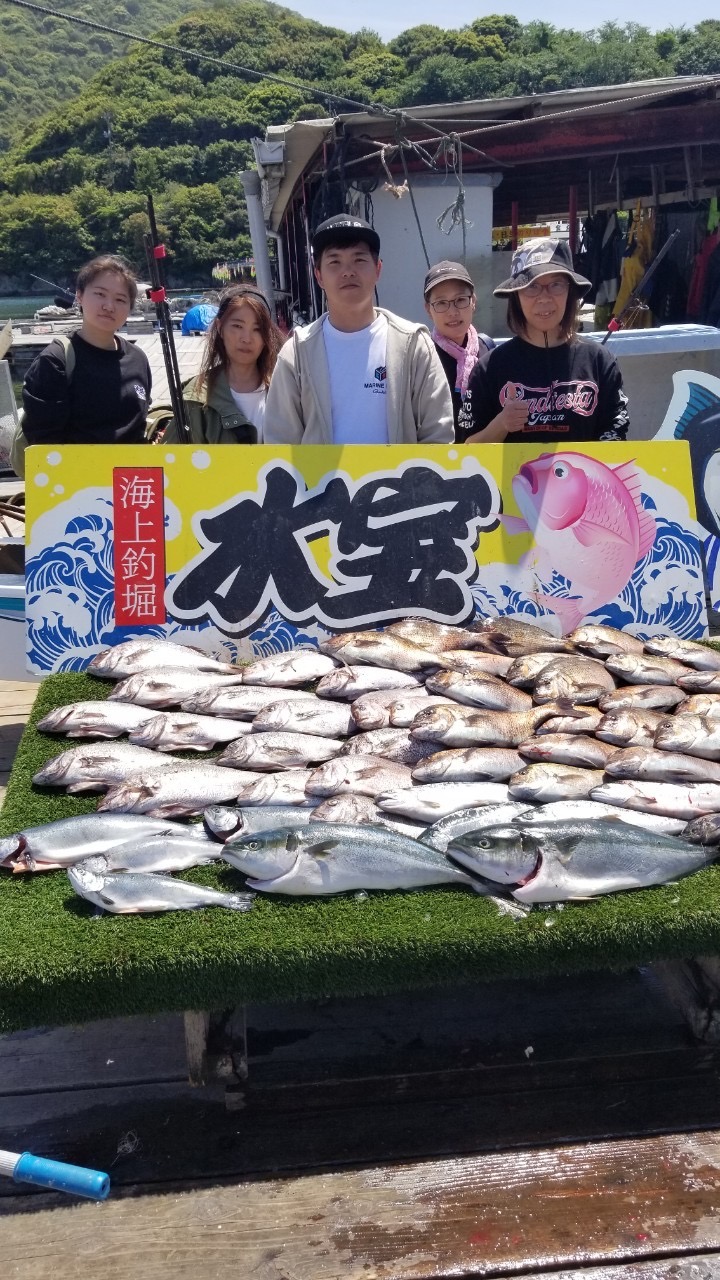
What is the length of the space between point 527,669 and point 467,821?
0.89m

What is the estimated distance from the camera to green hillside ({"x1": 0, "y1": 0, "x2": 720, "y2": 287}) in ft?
192

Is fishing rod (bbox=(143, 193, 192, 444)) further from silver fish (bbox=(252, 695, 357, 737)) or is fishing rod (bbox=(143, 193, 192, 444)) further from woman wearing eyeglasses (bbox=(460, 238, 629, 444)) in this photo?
silver fish (bbox=(252, 695, 357, 737))

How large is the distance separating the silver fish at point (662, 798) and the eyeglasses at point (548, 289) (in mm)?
2097

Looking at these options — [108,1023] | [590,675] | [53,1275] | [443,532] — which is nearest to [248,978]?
[53,1275]

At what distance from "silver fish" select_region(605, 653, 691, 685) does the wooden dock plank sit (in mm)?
1510

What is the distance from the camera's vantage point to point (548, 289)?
11.8 ft

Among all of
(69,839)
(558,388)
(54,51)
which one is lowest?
(69,839)

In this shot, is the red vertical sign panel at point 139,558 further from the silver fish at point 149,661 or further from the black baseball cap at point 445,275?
the black baseball cap at point 445,275

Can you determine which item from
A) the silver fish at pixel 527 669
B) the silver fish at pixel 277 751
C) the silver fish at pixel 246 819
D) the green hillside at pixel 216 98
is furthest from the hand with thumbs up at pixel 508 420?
the green hillside at pixel 216 98

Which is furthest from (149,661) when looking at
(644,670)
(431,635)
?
(644,670)

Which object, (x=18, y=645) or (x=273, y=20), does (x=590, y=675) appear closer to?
(x=18, y=645)

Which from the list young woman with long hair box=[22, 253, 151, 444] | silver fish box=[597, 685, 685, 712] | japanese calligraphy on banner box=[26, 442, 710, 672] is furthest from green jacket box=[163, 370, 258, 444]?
silver fish box=[597, 685, 685, 712]

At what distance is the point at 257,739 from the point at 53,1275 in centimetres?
140

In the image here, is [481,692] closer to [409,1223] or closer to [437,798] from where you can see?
[437,798]
